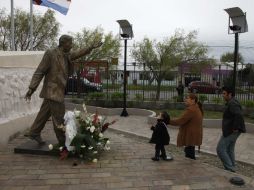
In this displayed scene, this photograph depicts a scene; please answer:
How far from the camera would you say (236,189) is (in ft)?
15.8

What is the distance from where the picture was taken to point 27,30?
2858 cm

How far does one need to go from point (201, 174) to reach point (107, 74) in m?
11.2

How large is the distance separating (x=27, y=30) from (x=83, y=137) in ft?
80.0

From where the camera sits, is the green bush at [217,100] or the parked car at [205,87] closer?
the green bush at [217,100]

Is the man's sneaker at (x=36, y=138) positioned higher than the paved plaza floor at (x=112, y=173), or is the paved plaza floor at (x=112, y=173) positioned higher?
the man's sneaker at (x=36, y=138)

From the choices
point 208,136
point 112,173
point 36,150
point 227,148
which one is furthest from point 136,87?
point 112,173

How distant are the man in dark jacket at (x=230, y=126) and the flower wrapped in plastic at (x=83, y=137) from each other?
2107mm

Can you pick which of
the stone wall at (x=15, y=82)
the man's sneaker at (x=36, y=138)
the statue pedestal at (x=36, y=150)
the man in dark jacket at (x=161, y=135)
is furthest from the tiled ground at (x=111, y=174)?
the stone wall at (x=15, y=82)

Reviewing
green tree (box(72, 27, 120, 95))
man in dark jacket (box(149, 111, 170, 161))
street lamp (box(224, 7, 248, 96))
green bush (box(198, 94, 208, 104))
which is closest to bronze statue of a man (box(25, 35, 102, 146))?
man in dark jacket (box(149, 111, 170, 161))

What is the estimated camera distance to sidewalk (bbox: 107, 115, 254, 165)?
8.46 meters

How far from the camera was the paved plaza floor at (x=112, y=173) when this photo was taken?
4855 millimetres

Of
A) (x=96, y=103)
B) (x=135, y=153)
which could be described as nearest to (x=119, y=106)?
(x=96, y=103)

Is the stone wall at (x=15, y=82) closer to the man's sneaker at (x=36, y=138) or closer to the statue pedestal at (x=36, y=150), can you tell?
the man's sneaker at (x=36, y=138)

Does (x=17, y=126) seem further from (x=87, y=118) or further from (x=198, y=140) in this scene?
(x=198, y=140)
